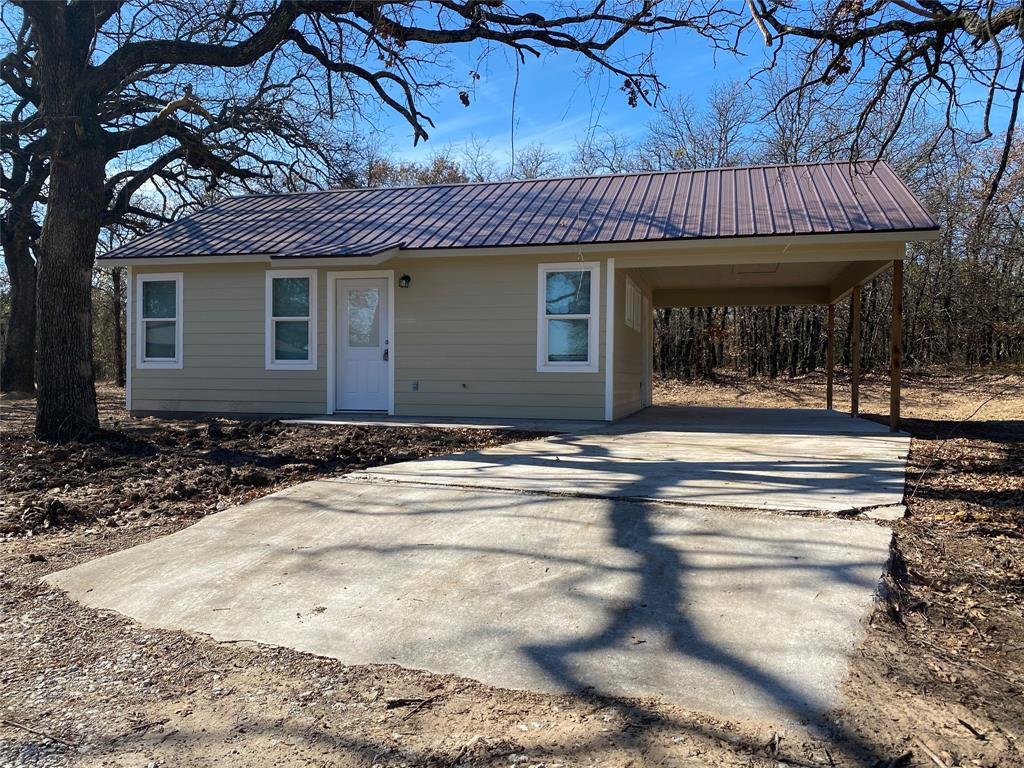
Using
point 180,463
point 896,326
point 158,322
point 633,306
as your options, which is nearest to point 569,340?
point 633,306

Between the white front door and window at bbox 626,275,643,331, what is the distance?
3.92m

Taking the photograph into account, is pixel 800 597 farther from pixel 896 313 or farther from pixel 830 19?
pixel 896 313

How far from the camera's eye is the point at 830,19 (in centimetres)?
531

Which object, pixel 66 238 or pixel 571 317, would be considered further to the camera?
pixel 571 317

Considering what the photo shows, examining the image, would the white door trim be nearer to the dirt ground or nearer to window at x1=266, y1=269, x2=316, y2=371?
window at x1=266, y1=269, x2=316, y2=371

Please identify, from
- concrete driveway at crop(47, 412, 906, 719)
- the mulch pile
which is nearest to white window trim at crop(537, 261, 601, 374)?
the mulch pile

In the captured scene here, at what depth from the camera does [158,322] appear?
472 inches

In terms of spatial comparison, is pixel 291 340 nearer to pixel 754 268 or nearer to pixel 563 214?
pixel 563 214

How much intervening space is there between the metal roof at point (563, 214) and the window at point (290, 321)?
22.7 inches

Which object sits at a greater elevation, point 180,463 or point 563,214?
point 563,214

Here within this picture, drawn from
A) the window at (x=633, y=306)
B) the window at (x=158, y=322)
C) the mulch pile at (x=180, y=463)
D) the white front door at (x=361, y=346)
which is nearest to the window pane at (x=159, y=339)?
the window at (x=158, y=322)

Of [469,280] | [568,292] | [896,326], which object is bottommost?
[896,326]

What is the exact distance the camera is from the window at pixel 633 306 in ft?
38.5

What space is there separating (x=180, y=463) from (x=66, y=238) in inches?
127
